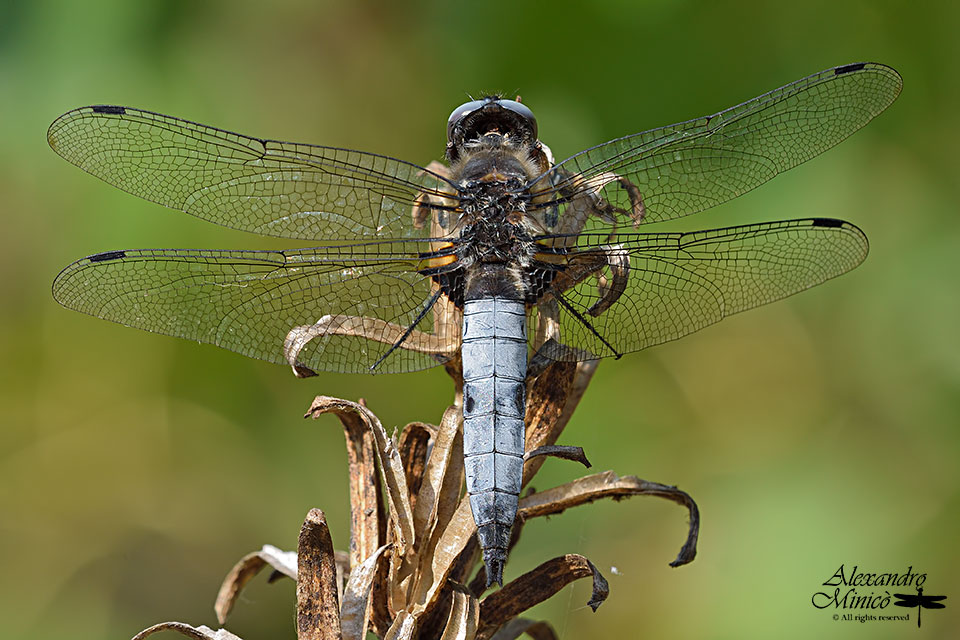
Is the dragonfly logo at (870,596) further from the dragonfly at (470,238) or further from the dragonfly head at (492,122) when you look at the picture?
the dragonfly head at (492,122)

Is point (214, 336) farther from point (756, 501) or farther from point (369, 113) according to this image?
point (756, 501)

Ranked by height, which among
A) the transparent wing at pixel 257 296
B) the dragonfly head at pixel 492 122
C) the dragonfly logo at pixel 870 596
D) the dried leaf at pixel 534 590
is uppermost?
the dragonfly head at pixel 492 122

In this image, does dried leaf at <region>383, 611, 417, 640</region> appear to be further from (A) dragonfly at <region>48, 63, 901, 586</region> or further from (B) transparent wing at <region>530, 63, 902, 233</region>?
(B) transparent wing at <region>530, 63, 902, 233</region>

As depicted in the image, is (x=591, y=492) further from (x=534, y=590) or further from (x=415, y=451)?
(x=415, y=451)

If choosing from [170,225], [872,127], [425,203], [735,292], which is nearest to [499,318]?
[425,203]

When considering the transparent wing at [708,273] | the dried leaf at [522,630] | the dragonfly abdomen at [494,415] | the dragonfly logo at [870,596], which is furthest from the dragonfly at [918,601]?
the dragonfly abdomen at [494,415]
